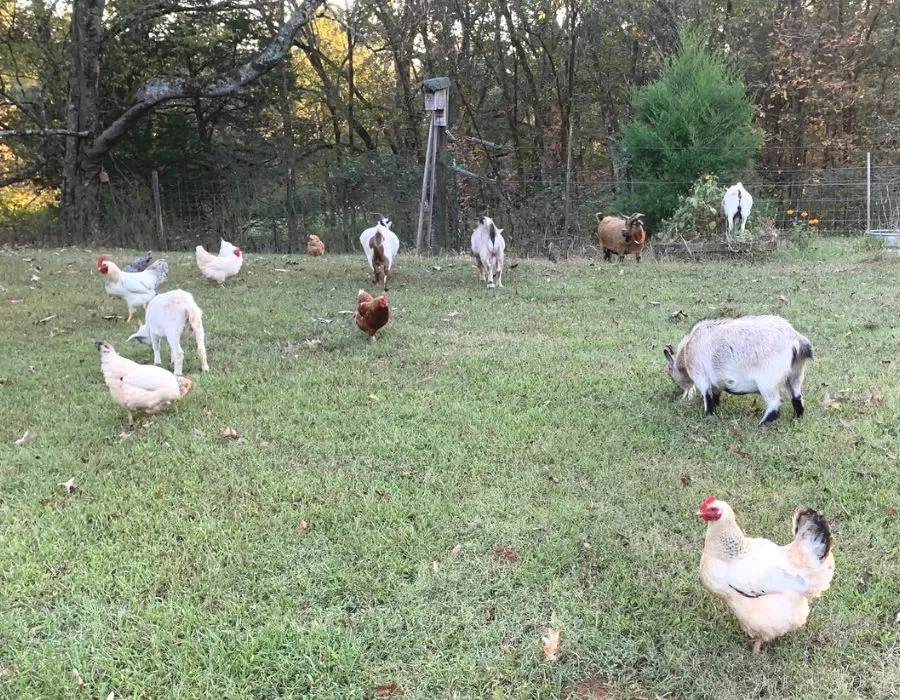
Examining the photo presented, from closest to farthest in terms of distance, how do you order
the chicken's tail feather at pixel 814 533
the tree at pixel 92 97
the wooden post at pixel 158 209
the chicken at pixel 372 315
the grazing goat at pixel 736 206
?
the chicken's tail feather at pixel 814 533 < the chicken at pixel 372 315 < the grazing goat at pixel 736 206 < the tree at pixel 92 97 < the wooden post at pixel 158 209

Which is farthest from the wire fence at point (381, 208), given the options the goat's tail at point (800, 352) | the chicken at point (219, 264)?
the goat's tail at point (800, 352)

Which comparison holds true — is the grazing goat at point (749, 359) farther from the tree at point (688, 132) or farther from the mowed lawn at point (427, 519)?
the tree at point (688, 132)

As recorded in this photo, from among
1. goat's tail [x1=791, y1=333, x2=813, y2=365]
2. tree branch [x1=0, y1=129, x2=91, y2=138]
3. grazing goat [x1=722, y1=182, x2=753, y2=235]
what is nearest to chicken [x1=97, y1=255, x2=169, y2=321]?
goat's tail [x1=791, y1=333, x2=813, y2=365]

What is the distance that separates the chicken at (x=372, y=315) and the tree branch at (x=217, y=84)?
30.9 feet

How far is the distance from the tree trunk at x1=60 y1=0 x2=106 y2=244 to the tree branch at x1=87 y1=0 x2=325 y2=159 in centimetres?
58

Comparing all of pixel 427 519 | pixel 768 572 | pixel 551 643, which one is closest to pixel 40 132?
pixel 427 519

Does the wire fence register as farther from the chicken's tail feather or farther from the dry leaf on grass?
the dry leaf on grass

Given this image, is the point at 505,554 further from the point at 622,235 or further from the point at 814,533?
the point at 622,235

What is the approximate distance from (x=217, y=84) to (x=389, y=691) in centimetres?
1469

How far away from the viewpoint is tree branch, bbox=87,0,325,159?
1354 cm

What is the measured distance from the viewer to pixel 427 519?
339cm

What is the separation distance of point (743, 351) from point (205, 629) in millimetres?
3308

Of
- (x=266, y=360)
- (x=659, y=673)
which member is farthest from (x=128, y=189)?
(x=659, y=673)

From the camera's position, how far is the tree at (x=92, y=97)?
46.1 ft
